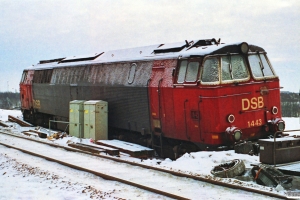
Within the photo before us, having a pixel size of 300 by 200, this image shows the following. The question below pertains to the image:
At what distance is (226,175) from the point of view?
8.39 meters

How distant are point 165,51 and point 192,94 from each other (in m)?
2.68

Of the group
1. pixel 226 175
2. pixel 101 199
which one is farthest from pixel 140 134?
pixel 101 199

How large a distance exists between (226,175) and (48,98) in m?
14.8

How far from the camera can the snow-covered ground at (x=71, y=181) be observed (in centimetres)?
730

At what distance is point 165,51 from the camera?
13.2 metres

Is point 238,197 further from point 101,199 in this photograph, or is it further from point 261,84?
point 261,84

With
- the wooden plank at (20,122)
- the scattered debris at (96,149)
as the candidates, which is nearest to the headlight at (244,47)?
the scattered debris at (96,149)

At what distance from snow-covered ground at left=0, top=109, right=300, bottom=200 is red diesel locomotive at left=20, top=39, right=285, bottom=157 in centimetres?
102

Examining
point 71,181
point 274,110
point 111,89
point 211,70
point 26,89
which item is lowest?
point 71,181

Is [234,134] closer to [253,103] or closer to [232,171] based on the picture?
[253,103]

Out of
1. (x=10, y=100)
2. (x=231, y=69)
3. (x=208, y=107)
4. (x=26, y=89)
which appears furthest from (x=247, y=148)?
(x=10, y=100)

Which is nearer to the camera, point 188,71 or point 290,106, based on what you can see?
point 188,71

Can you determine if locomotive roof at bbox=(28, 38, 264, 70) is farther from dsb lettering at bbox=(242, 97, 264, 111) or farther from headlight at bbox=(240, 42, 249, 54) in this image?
dsb lettering at bbox=(242, 97, 264, 111)

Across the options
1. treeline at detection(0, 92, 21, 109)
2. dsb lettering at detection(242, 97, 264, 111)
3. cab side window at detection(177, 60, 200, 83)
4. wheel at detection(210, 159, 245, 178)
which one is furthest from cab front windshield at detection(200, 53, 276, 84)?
treeline at detection(0, 92, 21, 109)
